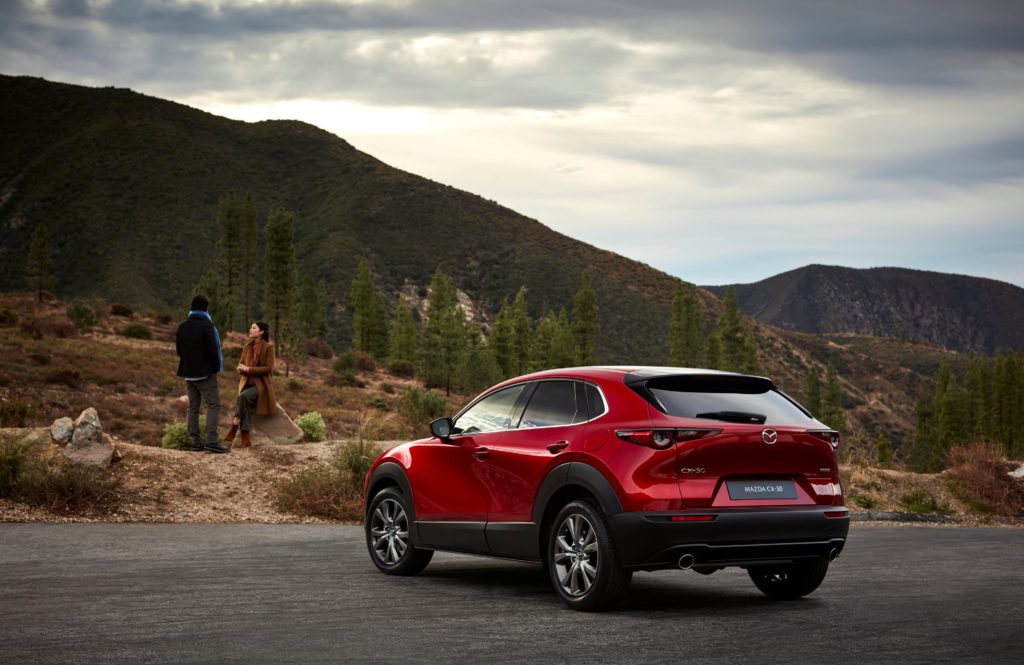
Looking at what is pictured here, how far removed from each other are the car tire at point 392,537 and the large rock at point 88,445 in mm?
6953

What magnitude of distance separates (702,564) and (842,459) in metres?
17.7

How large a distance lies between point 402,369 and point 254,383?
64785 millimetres

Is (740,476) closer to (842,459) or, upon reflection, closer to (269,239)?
(842,459)

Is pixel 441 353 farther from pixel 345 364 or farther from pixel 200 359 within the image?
pixel 200 359

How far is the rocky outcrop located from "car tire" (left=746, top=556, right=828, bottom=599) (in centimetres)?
1030

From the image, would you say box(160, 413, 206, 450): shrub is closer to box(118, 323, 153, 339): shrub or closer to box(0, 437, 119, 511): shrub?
box(0, 437, 119, 511): shrub

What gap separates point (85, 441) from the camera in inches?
643

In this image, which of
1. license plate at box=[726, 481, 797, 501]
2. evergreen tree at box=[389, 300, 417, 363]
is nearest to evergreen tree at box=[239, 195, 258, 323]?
evergreen tree at box=[389, 300, 417, 363]

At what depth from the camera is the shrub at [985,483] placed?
21594 mm

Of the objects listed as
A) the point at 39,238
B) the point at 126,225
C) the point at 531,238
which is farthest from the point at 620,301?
the point at 39,238

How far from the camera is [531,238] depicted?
15038 centimetres

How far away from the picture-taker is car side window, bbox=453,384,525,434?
9418 millimetres

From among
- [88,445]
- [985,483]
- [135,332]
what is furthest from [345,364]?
[88,445]

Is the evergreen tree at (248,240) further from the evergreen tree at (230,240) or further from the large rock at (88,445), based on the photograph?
the large rock at (88,445)
